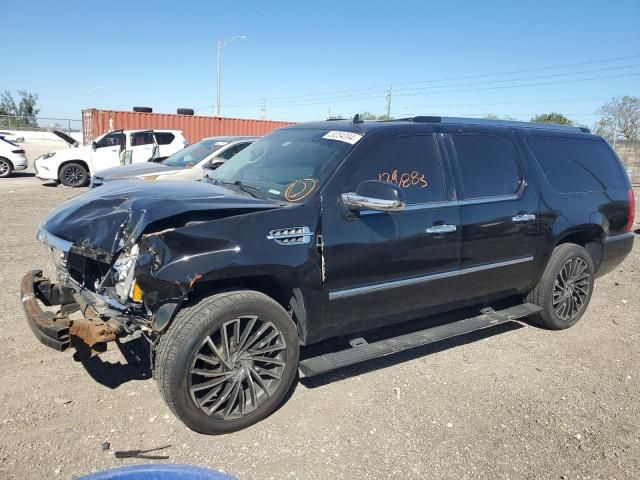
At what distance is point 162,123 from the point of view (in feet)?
69.4

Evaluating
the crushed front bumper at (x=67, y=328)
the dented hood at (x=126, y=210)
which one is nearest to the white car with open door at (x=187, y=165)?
the dented hood at (x=126, y=210)

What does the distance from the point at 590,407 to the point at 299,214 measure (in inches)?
98.2

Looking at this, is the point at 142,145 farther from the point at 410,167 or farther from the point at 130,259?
the point at 130,259

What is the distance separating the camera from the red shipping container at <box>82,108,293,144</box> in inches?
789

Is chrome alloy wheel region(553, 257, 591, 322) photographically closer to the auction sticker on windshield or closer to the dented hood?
the auction sticker on windshield

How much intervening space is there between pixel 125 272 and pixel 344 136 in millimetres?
1826

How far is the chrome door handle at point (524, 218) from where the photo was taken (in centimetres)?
433

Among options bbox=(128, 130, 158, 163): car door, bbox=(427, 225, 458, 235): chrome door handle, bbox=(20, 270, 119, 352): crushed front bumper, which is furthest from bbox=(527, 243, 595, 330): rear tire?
bbox=(128, 130, 158, 163): car door

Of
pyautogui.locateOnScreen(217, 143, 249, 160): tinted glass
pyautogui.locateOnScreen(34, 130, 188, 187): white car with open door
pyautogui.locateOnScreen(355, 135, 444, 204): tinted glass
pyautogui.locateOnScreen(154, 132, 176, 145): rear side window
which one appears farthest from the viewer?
pyautogui.locateOnScreen(154, 132, 176, 145): rear side window

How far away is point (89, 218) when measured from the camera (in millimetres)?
3242

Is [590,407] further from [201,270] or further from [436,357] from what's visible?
[201,270]

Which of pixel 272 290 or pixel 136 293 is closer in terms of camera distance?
pixel 136 293

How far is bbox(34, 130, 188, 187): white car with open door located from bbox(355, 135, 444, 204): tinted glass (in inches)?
452

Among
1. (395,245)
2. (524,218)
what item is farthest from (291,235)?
(524,218)
